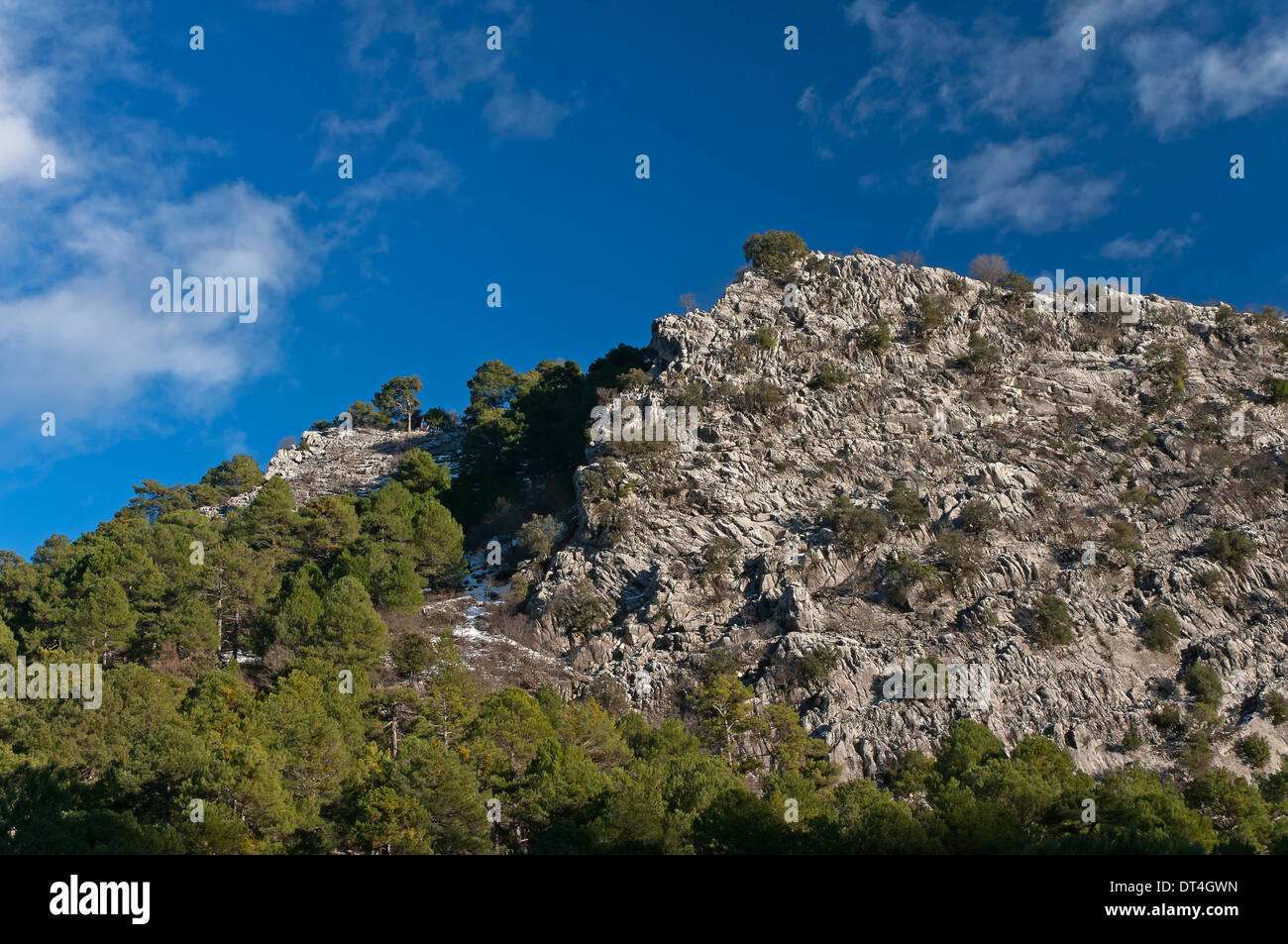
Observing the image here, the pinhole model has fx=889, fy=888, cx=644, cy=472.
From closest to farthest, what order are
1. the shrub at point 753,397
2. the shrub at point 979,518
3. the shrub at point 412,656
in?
the shrub at point 412,656 < the shrub at point 979,518 < the shrub at point 753,397

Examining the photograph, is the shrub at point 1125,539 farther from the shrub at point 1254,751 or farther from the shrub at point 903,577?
the shrub at point 1254,751

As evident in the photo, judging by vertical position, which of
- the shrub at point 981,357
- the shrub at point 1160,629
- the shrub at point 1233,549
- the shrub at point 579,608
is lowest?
the shrub at point 1160,629

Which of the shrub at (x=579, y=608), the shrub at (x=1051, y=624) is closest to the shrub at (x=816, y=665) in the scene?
the shrub at (x=1051, y=624)

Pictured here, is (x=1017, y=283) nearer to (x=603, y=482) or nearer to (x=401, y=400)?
(x=603, y=482)

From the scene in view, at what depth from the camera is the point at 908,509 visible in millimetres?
57219

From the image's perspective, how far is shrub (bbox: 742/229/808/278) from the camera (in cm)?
7625

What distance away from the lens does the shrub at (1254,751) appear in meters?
43.7

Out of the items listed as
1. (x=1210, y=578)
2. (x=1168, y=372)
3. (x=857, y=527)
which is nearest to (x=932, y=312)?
(x=1168, y=372)

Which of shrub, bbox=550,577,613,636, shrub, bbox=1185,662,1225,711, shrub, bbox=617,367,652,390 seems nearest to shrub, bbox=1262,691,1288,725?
shrub, bbox=1185,662,1225,711

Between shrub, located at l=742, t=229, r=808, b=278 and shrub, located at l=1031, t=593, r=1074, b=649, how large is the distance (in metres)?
36.7

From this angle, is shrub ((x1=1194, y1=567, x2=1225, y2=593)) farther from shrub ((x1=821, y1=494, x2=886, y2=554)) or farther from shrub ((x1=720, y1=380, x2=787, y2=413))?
shrub ((x1=720, y1=380, x2=787, y2=413))

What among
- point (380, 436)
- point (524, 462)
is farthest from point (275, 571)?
point (380, 436)

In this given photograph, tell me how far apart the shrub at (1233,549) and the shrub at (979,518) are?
1252 centimetres

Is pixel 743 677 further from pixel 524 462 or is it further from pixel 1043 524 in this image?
pixel 524 462
